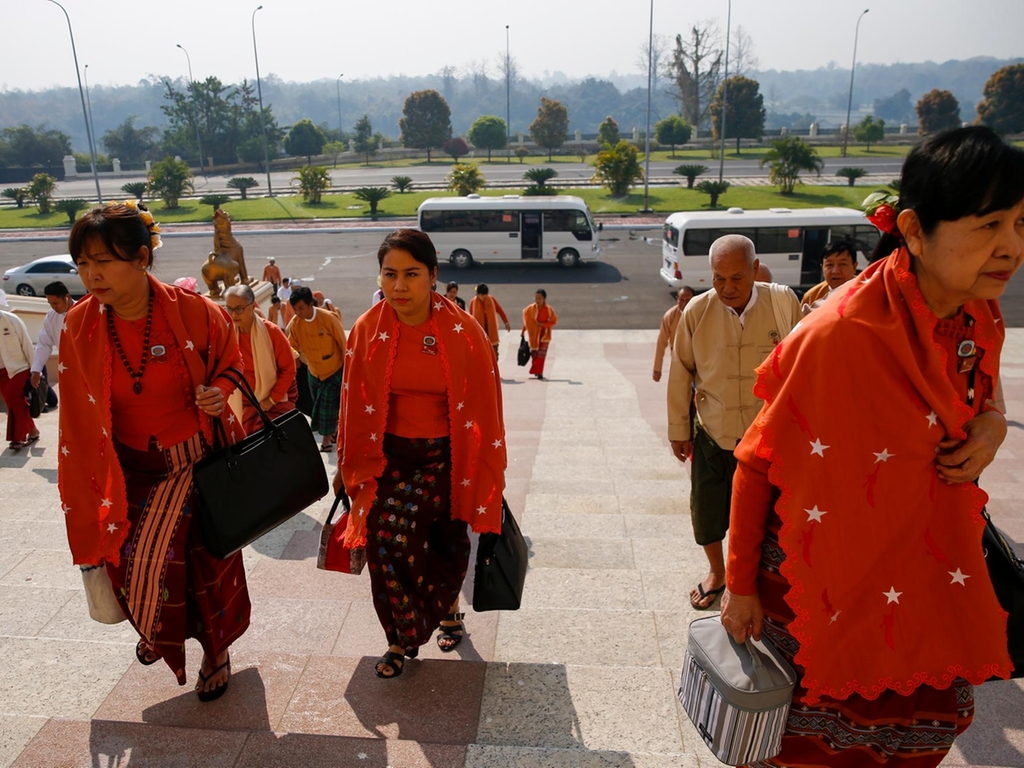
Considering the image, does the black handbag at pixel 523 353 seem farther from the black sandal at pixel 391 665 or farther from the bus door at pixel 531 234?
the bus door at pixel 531 234

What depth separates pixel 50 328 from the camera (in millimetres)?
6984

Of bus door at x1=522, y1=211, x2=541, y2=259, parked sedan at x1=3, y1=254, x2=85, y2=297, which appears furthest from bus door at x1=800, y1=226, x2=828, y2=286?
parked sedan at x1=3, y1=254, x2=85, y2=297

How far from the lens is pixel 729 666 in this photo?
2127 mm

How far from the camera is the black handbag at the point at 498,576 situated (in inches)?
135

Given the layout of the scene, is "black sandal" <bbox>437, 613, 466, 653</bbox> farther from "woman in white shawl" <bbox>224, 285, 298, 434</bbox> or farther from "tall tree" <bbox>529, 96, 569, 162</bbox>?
"tall tree" <bbox>529, 96, 569, 162</bbox>

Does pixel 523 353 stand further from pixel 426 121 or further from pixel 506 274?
pixel 426 121

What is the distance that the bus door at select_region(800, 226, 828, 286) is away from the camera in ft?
66.2

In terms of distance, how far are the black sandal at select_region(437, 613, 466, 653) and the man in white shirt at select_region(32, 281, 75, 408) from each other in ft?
14.7

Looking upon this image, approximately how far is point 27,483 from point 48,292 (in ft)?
5.27

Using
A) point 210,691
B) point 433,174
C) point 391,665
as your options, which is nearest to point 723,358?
point 391,665

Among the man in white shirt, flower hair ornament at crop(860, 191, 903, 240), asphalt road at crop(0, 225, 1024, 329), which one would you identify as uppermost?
flower hair ornament at crop(860, 191, 903, 240)

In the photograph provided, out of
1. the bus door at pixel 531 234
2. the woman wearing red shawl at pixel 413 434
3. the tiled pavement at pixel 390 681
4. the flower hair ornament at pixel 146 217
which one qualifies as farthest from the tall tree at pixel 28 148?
the woman wearing red shawl at pixel 413 434

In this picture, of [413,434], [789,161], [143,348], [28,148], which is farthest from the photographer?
[28,148]

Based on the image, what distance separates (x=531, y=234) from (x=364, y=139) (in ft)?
157
